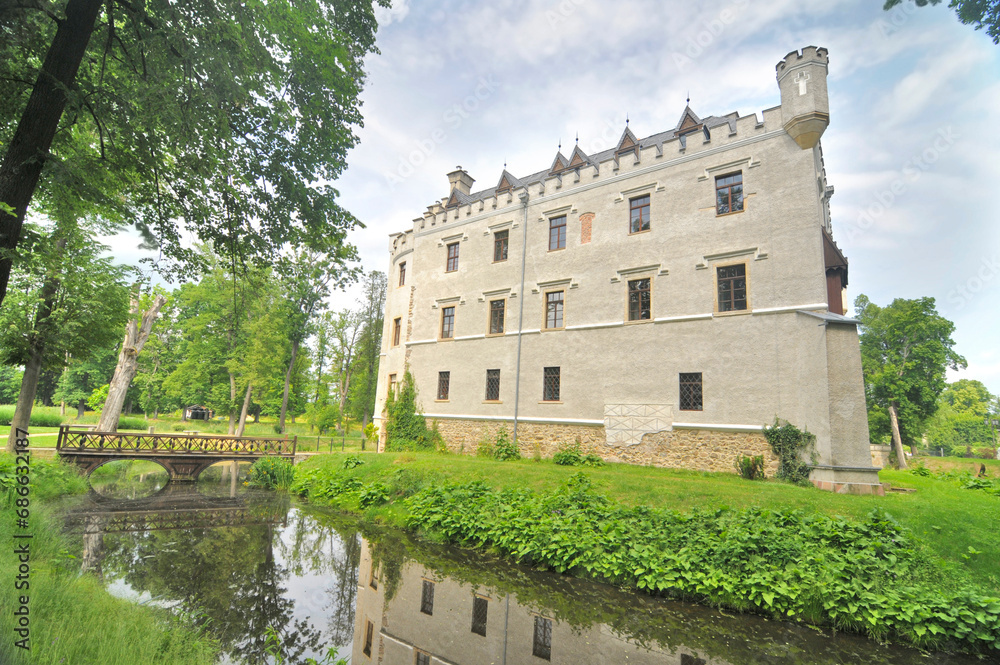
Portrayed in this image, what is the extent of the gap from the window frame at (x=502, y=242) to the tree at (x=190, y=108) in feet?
48.4

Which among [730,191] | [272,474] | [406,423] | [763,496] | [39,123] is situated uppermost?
[730,191]

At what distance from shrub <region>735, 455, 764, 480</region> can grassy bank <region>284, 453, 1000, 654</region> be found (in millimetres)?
691

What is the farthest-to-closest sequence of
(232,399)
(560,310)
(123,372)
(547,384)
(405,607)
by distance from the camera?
(232,399) < (123,372) < (560,310) < (547,384) < (405,607)

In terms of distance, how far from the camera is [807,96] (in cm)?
1525

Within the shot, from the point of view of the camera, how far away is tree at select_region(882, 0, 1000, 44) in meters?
7.16

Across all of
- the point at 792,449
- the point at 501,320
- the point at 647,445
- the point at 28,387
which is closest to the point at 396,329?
the point at 501,320

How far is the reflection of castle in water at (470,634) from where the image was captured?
6.52m

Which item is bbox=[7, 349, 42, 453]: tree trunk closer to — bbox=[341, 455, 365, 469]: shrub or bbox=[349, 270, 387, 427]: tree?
bbox=[341, 455, 365, 469]: shrub

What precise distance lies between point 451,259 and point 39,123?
19.8m

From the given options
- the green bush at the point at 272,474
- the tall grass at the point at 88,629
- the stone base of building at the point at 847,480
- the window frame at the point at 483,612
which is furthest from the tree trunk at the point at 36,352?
the stone base of building at the point at 847,480

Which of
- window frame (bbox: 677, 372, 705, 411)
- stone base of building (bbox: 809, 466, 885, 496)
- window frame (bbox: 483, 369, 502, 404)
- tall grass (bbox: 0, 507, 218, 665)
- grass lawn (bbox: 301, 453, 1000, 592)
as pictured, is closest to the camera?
tall grass (bbox: 0, 507, 218, 665)

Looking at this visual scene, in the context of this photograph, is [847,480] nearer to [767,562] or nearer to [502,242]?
[767,562]

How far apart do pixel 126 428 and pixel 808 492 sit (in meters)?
40.6

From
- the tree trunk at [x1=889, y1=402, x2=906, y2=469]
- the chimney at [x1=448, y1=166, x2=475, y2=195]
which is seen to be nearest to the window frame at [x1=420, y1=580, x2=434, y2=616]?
the chimney at [x1=448, y1=166, x2=475, y2=195]
